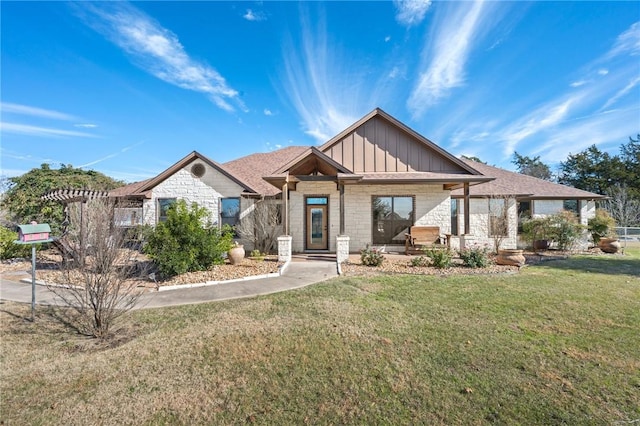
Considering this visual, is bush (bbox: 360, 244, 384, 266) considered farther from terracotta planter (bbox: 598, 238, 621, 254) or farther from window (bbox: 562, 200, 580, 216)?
window (bbox: 562, 200, 580, 216)

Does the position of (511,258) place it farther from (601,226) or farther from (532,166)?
(532,166)

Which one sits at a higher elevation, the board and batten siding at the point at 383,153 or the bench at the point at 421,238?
the board and batten siding at the point at 383,153

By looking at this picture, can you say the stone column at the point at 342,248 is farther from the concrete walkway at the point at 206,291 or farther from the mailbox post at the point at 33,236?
the mailbox post at the point at 33,236

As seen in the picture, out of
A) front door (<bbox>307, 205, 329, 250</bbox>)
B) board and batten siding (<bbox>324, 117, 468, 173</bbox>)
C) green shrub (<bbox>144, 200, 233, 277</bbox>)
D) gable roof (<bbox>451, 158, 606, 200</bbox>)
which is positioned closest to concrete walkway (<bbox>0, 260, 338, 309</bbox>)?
green shrub (<bbox>144, 200, 233, 277</bbox>)

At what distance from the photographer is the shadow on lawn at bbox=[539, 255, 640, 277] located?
9504mm

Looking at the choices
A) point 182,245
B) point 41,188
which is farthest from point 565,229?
point 41,188

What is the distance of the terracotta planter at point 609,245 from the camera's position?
1436 cm

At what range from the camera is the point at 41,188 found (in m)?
20.6

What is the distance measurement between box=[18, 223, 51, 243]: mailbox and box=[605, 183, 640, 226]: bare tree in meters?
38.0

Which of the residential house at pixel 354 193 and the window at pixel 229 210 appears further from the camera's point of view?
the window at pixel 229 210

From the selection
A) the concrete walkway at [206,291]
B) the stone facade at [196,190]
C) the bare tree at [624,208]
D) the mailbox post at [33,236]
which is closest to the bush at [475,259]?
the concrete walkway at [206,291]

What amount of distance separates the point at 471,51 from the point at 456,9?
309 centimetres

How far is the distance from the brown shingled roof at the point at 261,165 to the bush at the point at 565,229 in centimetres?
1436

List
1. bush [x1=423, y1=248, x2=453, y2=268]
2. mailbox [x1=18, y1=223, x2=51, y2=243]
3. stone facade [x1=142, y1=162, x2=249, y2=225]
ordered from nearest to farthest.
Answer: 1. mailbox [x1=18, y1=223, x2=51, y2=243]
2. bush [x1=423, y1=248, x2=453, y2=268]
3. stone facade [x1=142, y1=162, x2=249, y2=225]
